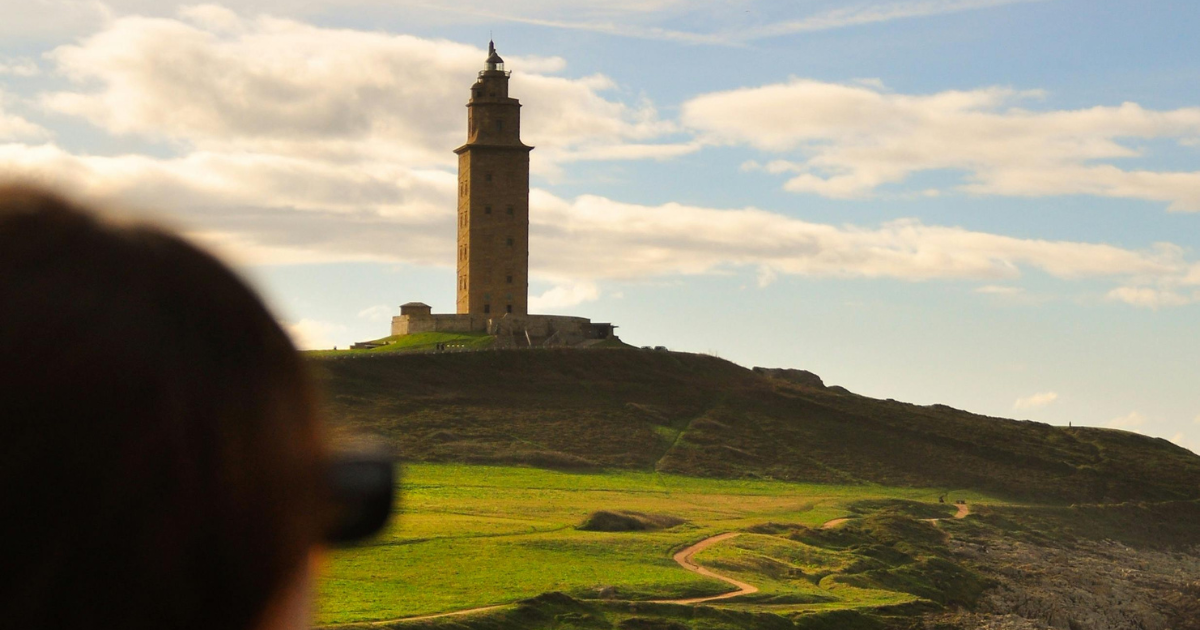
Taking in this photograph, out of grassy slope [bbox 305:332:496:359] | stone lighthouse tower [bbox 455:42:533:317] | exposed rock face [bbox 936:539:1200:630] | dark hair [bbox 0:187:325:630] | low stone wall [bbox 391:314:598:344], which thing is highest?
stone lighthouse tower [bbox 455:42:533:317]

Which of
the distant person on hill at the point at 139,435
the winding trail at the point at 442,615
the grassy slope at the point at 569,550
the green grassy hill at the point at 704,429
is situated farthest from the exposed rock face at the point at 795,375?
the distant person on hill at the point at 139,435

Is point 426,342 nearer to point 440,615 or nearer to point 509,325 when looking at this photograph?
point 509,325

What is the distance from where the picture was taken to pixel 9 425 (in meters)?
0.91

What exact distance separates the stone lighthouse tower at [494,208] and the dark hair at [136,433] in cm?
7851

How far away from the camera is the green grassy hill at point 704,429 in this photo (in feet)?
193

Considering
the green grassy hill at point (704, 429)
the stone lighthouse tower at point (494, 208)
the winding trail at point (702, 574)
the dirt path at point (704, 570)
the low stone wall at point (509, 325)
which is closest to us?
the winding trail at point (702, 574)

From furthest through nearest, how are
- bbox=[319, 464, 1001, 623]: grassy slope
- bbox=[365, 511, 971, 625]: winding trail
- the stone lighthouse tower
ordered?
the stone lighthouse tower
bbox=[319, 464, 1001, 623]: grassy slope
bbox=[365, 511, 971, 625]: winding trail

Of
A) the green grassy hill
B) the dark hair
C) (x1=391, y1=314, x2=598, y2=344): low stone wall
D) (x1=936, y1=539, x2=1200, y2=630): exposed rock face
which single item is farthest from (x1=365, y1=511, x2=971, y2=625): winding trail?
(x1=391, y1=314, x2=598, y2=344): low stone wall

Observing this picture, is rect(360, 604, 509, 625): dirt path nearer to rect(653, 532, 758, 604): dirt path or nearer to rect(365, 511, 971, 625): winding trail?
rect(365, 511, 971, 625): winding trail

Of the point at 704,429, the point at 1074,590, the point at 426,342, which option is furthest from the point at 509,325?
the point at 1074,590

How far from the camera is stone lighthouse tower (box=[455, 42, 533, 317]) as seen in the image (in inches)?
3155

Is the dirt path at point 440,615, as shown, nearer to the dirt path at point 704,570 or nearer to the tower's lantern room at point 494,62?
the dirt path at point 704,570

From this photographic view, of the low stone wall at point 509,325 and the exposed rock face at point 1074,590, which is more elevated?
the low stone wall at point 509,325

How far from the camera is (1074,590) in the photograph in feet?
132
